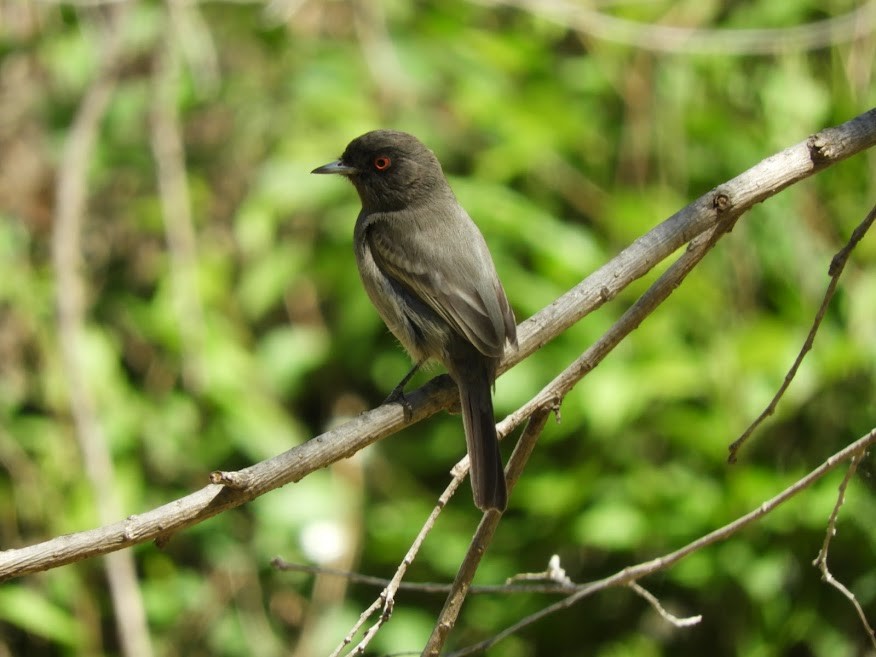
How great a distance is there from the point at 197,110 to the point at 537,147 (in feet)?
6.72

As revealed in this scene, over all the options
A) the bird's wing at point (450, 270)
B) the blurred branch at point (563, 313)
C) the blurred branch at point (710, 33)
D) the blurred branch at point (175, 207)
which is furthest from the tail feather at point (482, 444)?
the blurred branch at point (710, 33)

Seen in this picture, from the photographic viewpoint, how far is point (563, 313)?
287 cm

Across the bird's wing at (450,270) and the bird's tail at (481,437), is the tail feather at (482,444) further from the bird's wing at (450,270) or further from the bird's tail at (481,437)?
the bird's wing at (450,270)

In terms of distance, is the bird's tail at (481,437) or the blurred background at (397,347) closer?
the bird's tail at (481,437)

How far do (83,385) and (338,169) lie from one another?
1379 millimetres

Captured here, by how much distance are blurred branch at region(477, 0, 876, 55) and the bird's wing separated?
1580 millimetres

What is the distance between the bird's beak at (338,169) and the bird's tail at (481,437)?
1212 mm

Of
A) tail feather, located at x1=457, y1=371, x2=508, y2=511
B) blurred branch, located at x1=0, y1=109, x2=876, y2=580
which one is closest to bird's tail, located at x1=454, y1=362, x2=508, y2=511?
tail feather, located at x1=457, y1=371, x2=508, y2=511

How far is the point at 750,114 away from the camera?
18.6 ft

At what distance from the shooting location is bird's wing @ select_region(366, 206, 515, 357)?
3.65m

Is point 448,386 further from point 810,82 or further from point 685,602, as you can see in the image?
point 810,82

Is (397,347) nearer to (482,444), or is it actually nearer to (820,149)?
(482,444)

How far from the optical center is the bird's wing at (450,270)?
12.0 ft

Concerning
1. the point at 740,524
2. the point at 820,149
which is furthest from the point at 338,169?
the point at 740,524
